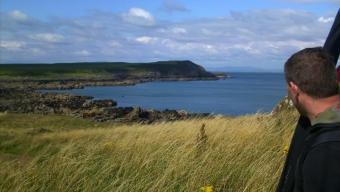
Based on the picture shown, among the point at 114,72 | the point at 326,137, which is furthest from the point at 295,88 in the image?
the point at 114,72

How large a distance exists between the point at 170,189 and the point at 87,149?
2.10 metres

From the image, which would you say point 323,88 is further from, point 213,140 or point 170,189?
point 213,140

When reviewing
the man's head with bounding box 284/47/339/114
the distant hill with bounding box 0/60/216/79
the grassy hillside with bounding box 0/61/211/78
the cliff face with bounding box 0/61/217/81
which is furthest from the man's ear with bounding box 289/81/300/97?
the grassy hillside with bounding box 0/61/211/78

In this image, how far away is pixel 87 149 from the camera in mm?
5980

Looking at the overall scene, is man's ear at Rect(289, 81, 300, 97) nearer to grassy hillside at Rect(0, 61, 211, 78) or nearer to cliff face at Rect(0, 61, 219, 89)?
cliff face at Rect(0, 61, 219, 89)

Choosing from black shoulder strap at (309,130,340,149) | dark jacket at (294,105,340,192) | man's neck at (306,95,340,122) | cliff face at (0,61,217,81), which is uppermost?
man's neck at (306,95,340,122)

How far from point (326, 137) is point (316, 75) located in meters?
0.36

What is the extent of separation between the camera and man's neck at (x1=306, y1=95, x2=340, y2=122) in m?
2.20

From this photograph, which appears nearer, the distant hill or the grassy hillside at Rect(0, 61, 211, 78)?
the distant hill

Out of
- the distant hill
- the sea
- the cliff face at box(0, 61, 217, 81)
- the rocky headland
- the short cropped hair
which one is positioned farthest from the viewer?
the distant hill

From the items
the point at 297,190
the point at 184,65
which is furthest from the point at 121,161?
the point at 184,65

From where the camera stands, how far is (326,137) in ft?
6.51

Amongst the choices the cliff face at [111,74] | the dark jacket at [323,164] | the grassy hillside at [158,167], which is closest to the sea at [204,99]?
the grassy hillside at [158,167]

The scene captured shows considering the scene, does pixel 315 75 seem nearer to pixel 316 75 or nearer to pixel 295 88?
pixel 316 75
